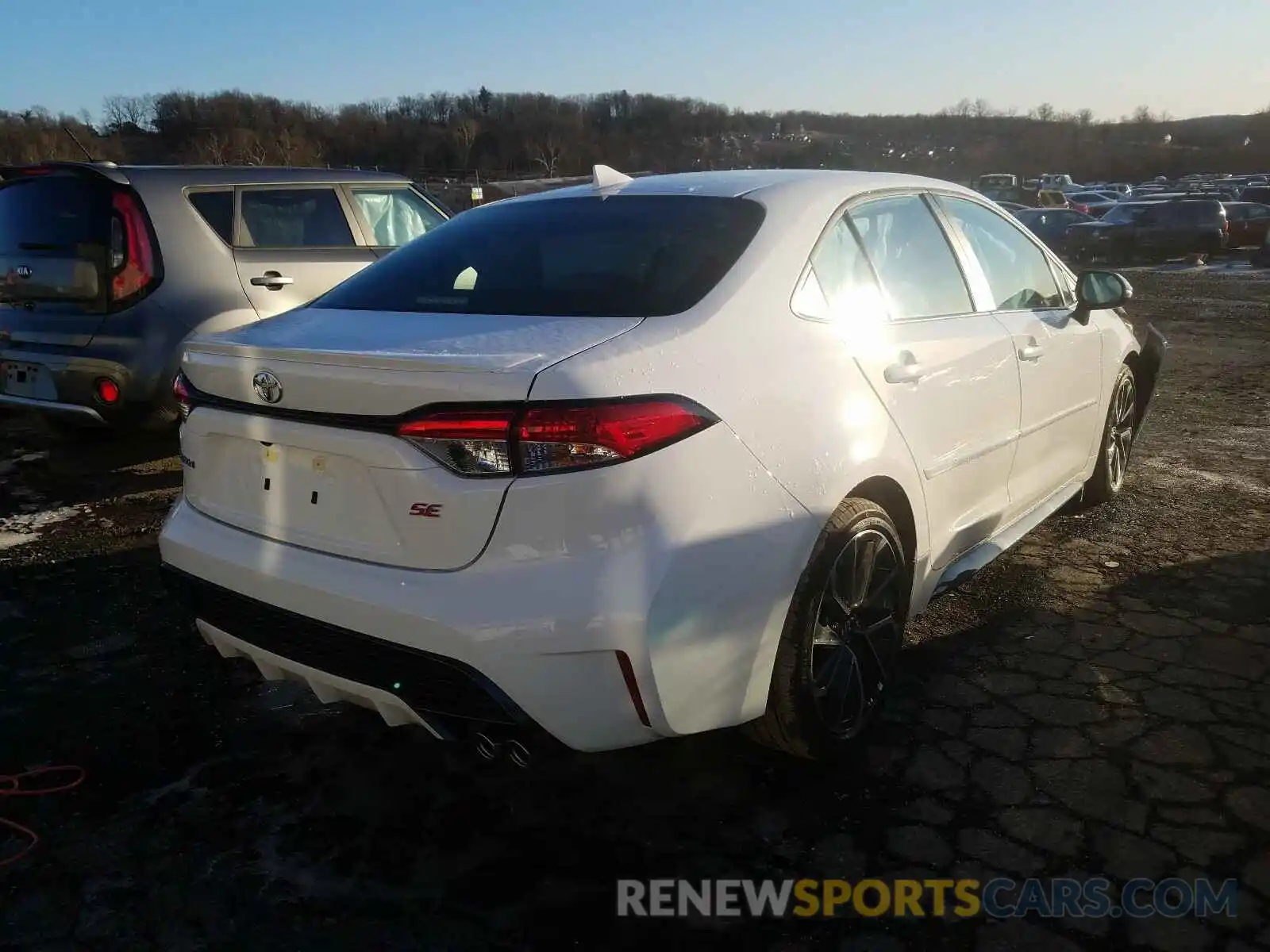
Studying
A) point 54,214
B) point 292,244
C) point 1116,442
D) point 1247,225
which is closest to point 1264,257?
point 1247,225

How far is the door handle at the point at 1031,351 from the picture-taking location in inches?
140

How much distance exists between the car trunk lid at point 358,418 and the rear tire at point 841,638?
Result: 0.77m

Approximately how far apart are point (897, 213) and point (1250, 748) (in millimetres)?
1857

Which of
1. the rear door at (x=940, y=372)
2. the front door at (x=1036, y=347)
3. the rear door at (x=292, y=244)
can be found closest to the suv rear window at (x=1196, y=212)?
the front door at (x=1036, y=347)

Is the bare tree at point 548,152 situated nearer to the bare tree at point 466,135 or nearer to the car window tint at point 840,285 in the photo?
the bare tree at point 466,135

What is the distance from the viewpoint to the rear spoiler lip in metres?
5.32

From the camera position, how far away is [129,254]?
522cm

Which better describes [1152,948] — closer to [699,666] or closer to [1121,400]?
[699,666]

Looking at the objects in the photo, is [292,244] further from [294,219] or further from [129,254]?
[129,254]

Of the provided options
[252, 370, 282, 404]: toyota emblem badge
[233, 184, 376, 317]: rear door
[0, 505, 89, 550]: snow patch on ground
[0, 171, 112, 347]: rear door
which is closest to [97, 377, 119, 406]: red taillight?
[0, 171, 112, 347]: rear door

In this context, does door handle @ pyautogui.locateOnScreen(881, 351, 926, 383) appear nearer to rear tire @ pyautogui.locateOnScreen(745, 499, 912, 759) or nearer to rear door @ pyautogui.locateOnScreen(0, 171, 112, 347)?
rear tire @ pyautogui.locateOnScreen(745, 499, 912, 759)

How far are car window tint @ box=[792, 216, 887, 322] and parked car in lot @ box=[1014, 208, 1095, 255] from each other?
25.3 m

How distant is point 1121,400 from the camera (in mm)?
4801

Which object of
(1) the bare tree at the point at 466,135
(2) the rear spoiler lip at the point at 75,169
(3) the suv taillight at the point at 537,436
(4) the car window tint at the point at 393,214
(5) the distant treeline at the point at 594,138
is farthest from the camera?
(1) the bare tree at the point at 466,135
